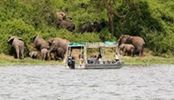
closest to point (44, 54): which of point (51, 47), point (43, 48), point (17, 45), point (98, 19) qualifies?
point (43, 48)

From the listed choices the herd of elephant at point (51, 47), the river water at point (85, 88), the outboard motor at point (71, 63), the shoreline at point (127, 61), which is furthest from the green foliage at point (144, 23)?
the river water at point (85, 88)

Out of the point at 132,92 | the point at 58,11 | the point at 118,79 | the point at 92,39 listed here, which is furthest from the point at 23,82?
the point at 58,11

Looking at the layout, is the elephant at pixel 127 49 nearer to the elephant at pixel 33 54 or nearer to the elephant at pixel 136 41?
the elephant at pixel 136 41

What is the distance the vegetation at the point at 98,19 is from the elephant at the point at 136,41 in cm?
306

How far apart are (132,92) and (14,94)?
21.3ft

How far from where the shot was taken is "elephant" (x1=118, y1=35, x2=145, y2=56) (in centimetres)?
7718

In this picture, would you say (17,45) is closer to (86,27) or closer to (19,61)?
(19,61)

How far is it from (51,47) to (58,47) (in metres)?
0.84

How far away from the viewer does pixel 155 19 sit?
85.1 m

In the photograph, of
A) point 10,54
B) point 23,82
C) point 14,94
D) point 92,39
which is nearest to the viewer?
point 14,94

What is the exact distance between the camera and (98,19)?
274ft

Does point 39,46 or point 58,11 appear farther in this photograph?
point 58,11

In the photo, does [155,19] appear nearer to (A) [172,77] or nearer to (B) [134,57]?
(B) [134,57]

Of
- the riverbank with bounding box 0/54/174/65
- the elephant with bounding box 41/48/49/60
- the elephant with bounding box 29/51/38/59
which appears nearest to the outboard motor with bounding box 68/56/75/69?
the riverbank with bounding box 0/54/174/65
